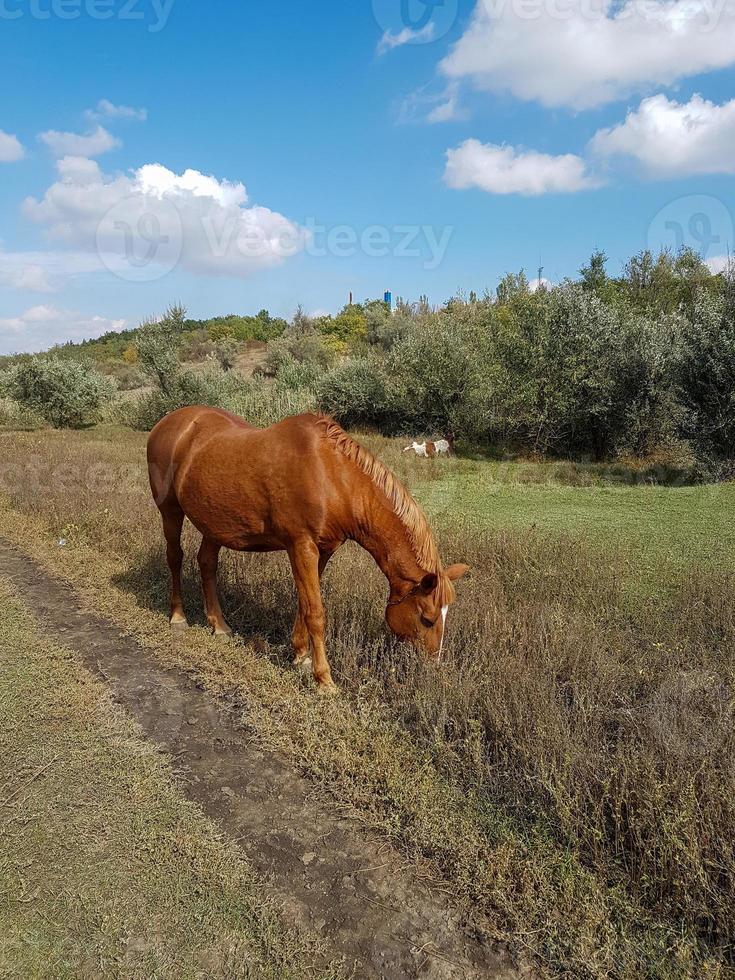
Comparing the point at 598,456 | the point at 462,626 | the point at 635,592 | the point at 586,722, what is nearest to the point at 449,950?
the point at 586,722

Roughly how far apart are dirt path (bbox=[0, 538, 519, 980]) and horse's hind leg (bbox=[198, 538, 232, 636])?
0.76m

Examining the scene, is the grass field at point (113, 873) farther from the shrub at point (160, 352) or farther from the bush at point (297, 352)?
the bush at point (297, 352)

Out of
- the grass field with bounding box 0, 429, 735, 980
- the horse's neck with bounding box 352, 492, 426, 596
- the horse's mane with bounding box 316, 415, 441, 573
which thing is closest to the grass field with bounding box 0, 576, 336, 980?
the grass field with bounding box 0, 429, 735, 980

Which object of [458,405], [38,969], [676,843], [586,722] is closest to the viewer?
[38,969]

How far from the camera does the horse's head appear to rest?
3.96 meters

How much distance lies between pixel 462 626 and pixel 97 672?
3031mm

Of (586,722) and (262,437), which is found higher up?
(262,437)

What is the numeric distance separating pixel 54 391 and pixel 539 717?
30.0 m

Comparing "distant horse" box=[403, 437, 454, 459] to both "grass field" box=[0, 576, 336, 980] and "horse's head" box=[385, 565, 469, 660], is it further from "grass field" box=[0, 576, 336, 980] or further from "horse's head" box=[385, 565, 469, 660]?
"grass field" box=[0, 576, 336, 980]

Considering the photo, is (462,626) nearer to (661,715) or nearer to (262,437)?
(661,715)

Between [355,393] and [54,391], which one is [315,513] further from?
[54,391]

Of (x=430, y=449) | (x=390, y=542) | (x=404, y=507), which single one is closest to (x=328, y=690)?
(x=390, y=542)

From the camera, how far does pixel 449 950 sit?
2.34m

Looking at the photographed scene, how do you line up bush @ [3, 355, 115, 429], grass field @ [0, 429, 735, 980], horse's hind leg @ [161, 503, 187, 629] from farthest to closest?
bush @ [3, 355, 115, 429]
horse's hind leg @ [161, 503, 187, 629]
grass field @ [0, 429, 735, 980]
